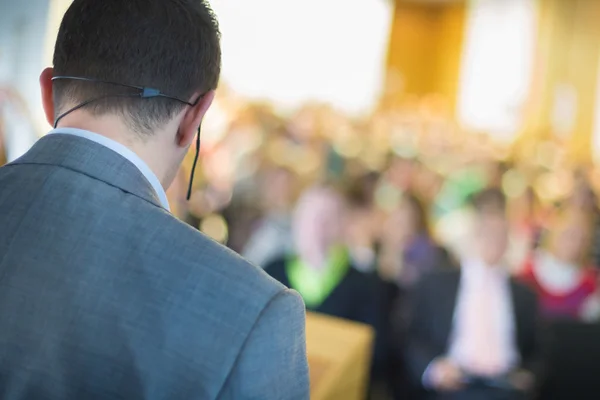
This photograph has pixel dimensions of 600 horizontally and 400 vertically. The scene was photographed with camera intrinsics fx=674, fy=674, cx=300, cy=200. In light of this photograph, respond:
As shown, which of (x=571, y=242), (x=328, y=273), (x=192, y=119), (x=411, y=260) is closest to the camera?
(x=192, y=119)

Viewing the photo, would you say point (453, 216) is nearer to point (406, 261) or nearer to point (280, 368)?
point (406, 261)

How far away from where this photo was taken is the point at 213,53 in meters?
0.72

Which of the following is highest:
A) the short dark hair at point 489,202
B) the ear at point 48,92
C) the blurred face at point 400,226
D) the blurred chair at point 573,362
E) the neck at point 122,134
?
the ear at point 48,92

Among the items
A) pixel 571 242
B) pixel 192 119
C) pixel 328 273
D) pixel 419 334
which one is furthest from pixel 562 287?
pixel 192 119

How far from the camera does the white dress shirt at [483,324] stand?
2.62 m

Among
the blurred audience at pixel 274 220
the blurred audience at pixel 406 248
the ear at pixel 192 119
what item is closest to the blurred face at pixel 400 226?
the blurred audience at pixel 406 248

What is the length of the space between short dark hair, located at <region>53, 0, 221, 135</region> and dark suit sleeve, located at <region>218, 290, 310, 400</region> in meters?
0.23

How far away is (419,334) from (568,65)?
976 cm

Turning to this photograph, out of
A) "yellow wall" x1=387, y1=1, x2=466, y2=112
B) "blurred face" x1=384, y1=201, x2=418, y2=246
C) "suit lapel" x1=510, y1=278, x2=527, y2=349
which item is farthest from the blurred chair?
"yellow wall" x1=387, y1=1, x2=466, y2=112

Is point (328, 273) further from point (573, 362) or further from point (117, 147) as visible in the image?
point (117, 147)

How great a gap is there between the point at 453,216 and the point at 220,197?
159cm

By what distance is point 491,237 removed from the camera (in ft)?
8.74

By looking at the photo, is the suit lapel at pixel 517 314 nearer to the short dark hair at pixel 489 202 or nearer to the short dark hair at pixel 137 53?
the short dark hair at pixel 489 202

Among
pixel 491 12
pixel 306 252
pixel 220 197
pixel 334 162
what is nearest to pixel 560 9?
pixel 491 12
